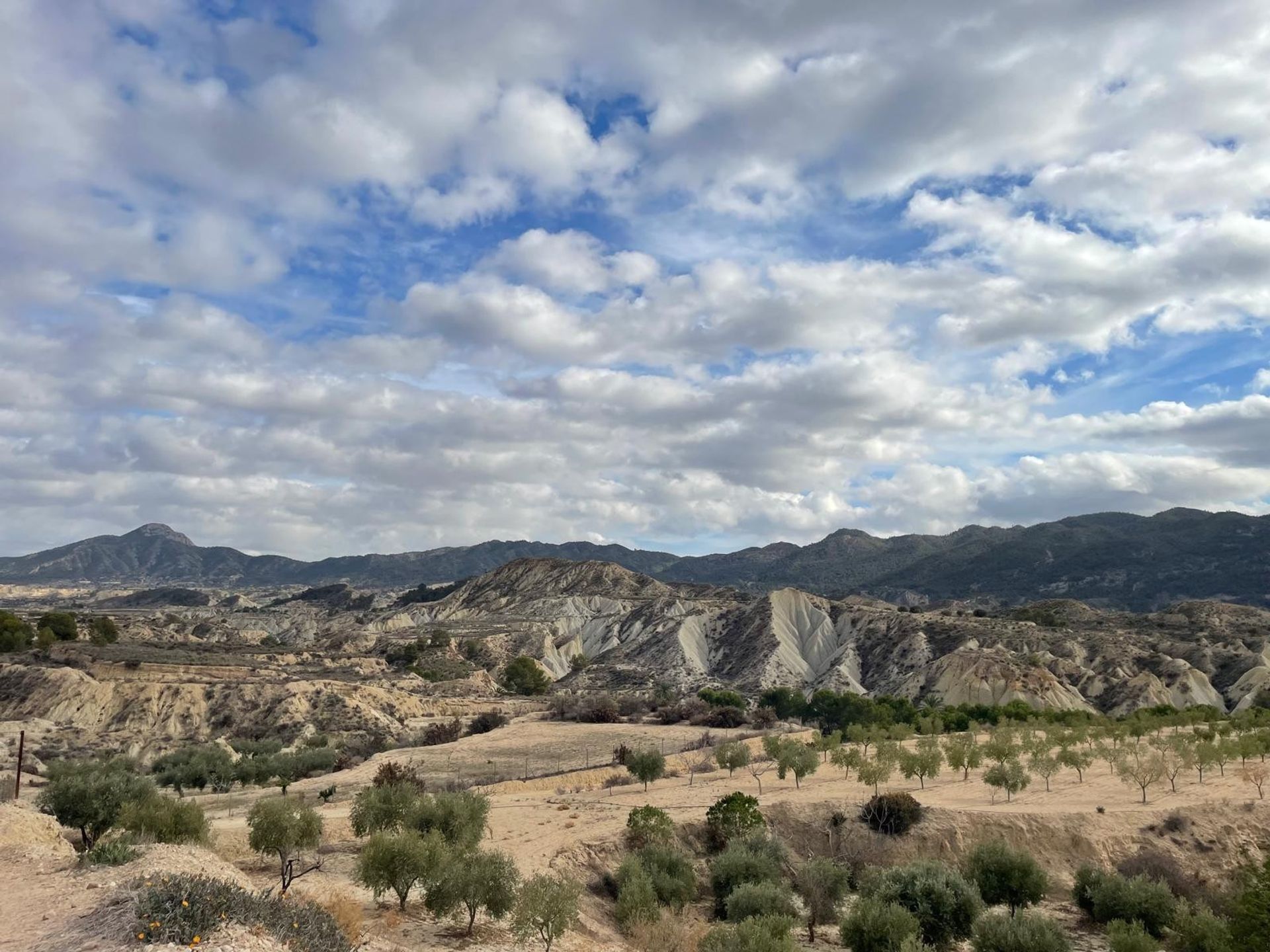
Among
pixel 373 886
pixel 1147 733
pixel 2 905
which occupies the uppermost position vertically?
pixel 2 905

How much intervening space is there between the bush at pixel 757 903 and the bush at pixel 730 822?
594 centimetres

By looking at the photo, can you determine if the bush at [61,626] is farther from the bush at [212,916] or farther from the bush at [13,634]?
the bush at [212,916]

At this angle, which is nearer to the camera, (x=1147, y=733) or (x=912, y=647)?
(x=1147, y=733)

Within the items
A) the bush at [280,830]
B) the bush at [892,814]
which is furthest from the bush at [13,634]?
the bush at [892,814]

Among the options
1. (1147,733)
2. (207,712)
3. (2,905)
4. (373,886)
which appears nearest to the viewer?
(2,905)

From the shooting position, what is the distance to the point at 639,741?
5434cm

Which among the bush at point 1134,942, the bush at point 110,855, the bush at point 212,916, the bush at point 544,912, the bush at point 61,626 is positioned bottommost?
the bush at point 1134,942

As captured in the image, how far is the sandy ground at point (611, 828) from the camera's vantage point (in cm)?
1538

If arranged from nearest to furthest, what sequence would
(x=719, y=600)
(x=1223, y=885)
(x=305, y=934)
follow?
(x=305, y=934) < (x=1223, y=885) < (x=719, y=600)

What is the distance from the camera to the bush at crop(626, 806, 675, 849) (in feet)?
91.1

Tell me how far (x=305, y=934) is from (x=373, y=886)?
708cm

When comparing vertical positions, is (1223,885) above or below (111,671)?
below

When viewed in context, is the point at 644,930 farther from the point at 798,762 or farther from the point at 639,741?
the point at 639,741

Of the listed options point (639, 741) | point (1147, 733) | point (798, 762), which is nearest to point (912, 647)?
point (1147, 733)
